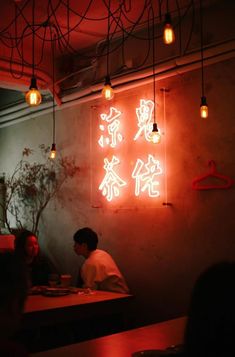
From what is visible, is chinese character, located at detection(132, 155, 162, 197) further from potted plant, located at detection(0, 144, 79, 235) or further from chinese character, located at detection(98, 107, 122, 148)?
potted plant, located at detection(0, 144, 79, 235)

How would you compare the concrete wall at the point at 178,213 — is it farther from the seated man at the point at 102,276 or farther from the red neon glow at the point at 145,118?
the seated man at the point at 102,276

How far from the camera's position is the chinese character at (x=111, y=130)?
5.25 meters

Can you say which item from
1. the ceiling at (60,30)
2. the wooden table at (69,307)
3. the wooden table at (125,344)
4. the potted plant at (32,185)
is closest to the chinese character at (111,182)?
the potted plant at (32,185)

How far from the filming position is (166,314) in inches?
182

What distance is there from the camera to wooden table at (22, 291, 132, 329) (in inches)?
138

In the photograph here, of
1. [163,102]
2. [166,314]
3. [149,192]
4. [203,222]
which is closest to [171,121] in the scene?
[163,102]

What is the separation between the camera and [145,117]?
4926 mm

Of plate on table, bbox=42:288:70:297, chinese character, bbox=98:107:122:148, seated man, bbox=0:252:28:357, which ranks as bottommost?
plate on table, bbox=42:288:70:297

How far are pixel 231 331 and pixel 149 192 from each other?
143 inches

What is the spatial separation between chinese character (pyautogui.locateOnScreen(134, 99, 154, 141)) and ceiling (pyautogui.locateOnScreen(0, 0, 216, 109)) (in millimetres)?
836

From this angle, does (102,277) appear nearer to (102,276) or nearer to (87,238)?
(102,276)

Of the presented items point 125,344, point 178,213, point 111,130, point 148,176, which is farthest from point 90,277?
point 125,344

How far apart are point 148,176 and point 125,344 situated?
2462 mm

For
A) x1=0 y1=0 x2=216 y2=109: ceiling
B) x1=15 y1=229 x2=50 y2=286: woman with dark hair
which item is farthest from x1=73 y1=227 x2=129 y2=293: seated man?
x1=0 y1=0 x2=216 y2=109: ceiling
